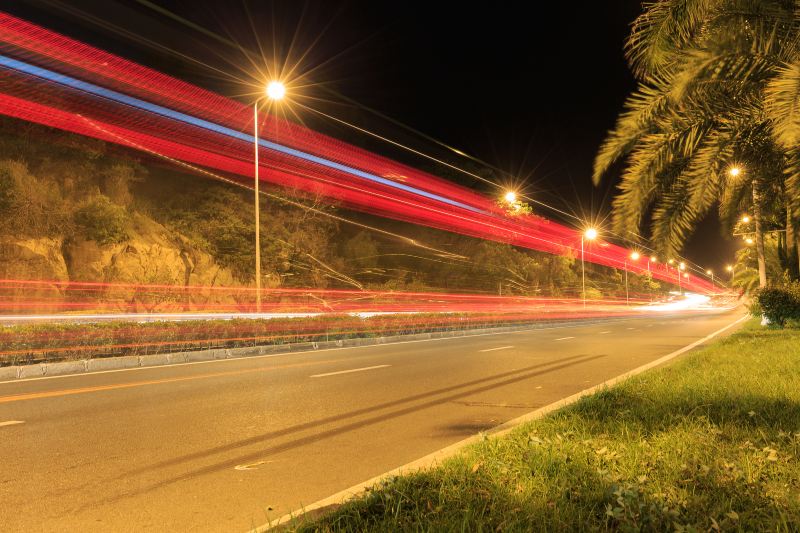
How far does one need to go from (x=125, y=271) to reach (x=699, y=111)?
88.9 ft

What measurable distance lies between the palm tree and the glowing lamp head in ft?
45.5

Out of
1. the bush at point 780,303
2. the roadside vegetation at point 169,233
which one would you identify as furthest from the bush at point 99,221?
the bush at point 780,303

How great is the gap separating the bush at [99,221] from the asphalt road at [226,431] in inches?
695

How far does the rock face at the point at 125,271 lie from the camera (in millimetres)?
24766

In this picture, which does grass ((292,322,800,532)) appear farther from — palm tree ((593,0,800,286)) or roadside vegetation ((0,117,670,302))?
roadside vegetation ((0,117,670,302))

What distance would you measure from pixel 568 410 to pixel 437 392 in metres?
3.01

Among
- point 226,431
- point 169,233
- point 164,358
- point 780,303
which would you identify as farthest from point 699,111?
point 169,233

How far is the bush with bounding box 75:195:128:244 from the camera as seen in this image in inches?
1079

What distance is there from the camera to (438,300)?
41.4 m

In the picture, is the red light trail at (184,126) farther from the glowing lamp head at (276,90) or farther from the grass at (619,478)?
the glowing lamp head at (276,90)

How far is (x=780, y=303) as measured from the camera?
19.9 meters

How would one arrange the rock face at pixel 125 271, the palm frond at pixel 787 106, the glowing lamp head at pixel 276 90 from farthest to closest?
1. the rock face at pixel 125 271
2. the glowing lamp head at pixel 276 90
3. the palm frond at pixel 787 106

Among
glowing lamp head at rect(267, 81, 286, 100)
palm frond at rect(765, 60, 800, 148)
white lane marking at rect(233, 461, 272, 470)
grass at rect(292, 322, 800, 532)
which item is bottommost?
white lane marking at rect(233, 461, 272, 470)

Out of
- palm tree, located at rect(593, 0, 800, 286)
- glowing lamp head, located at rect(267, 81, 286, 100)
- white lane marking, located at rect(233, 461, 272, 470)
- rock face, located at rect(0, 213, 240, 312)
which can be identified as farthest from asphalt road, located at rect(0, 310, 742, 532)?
rock face, located at rect(0, 213, 240, 312)
